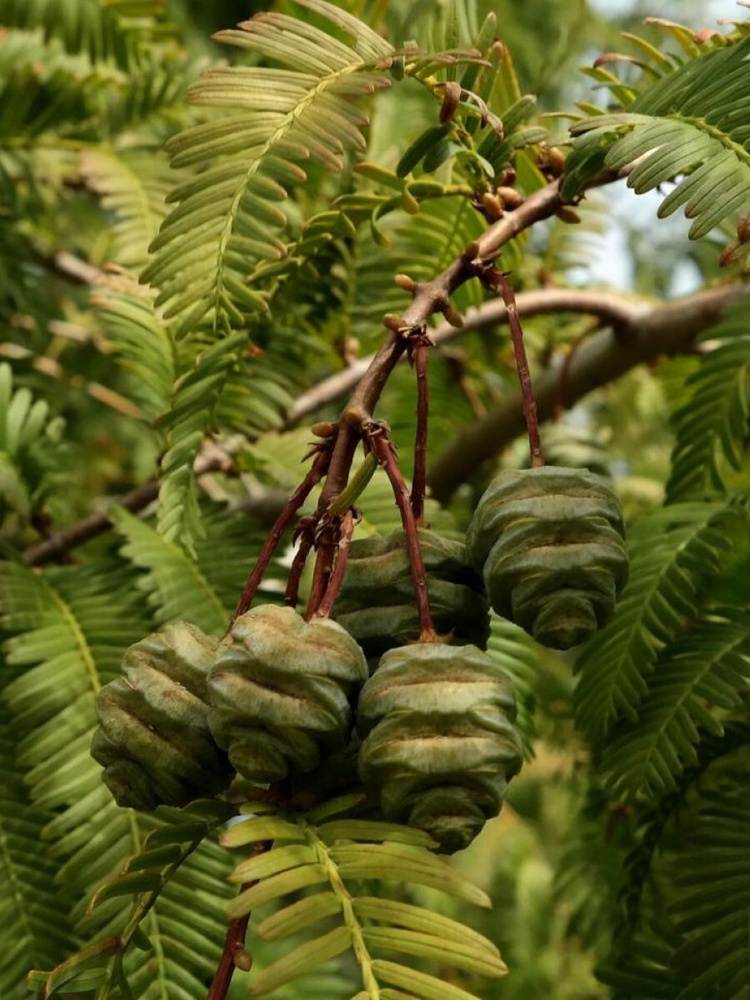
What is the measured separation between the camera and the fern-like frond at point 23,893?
0.95 metres

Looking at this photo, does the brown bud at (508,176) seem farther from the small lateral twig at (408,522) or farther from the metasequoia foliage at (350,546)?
the small lateral twig at (408,522)

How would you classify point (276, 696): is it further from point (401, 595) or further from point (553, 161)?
point (553, 161)

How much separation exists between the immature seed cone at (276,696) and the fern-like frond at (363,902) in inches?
1.4

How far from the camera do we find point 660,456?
215 cm

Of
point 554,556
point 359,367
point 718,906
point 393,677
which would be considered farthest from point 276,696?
point 359,367

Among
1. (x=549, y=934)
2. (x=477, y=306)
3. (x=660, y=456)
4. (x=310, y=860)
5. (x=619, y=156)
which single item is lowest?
(x=549, y=934)

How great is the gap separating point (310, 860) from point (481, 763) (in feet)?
0.31

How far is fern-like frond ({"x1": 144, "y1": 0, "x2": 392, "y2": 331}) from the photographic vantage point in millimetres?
820

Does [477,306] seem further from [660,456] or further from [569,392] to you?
[660,456]

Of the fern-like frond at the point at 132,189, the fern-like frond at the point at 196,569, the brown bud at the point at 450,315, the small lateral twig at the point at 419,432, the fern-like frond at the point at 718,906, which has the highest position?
the fern-like frond at the point at 132,189

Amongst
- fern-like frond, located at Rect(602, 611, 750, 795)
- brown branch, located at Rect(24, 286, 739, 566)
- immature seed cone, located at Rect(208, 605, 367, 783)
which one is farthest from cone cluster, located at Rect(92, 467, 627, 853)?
brown branch, located at Rect(24, 286, 739, 566)

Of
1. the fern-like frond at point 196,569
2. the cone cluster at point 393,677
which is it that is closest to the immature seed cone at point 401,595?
the cone cluster at point 393,677

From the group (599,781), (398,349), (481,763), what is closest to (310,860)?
(481,763)

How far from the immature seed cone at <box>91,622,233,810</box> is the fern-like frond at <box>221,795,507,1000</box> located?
7 centimetres
